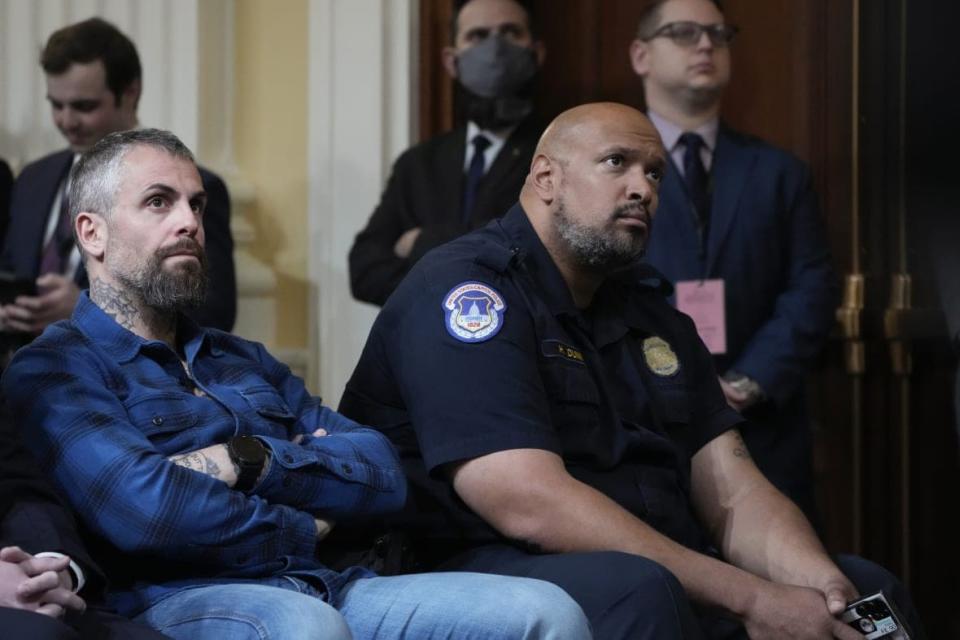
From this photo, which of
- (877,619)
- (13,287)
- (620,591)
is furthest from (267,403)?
(13,287)

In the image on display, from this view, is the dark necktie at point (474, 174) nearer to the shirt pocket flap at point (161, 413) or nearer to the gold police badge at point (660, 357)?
the gold police badge at point (660, 357)

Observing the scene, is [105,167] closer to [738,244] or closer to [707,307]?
[707,307]

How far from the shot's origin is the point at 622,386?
3.24 m

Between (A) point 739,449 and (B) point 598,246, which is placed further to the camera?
(A) point 739,449

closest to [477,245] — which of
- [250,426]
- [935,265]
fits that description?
[250,426]

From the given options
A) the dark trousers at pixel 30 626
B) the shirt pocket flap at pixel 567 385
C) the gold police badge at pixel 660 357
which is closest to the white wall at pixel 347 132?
the gold police badge at pixel 660 357

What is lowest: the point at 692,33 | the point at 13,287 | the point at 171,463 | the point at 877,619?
the point at 877,619

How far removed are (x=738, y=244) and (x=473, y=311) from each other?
1350 millimetres

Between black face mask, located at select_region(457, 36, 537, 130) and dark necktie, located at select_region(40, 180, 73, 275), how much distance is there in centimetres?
107

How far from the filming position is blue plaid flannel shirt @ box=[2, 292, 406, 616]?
2.60 m

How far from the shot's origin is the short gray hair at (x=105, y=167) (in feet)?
9.68

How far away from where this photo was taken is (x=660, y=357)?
131 inches

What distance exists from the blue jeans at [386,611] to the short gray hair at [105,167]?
→ 0.73 meters

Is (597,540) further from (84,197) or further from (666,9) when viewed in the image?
(666,9)
